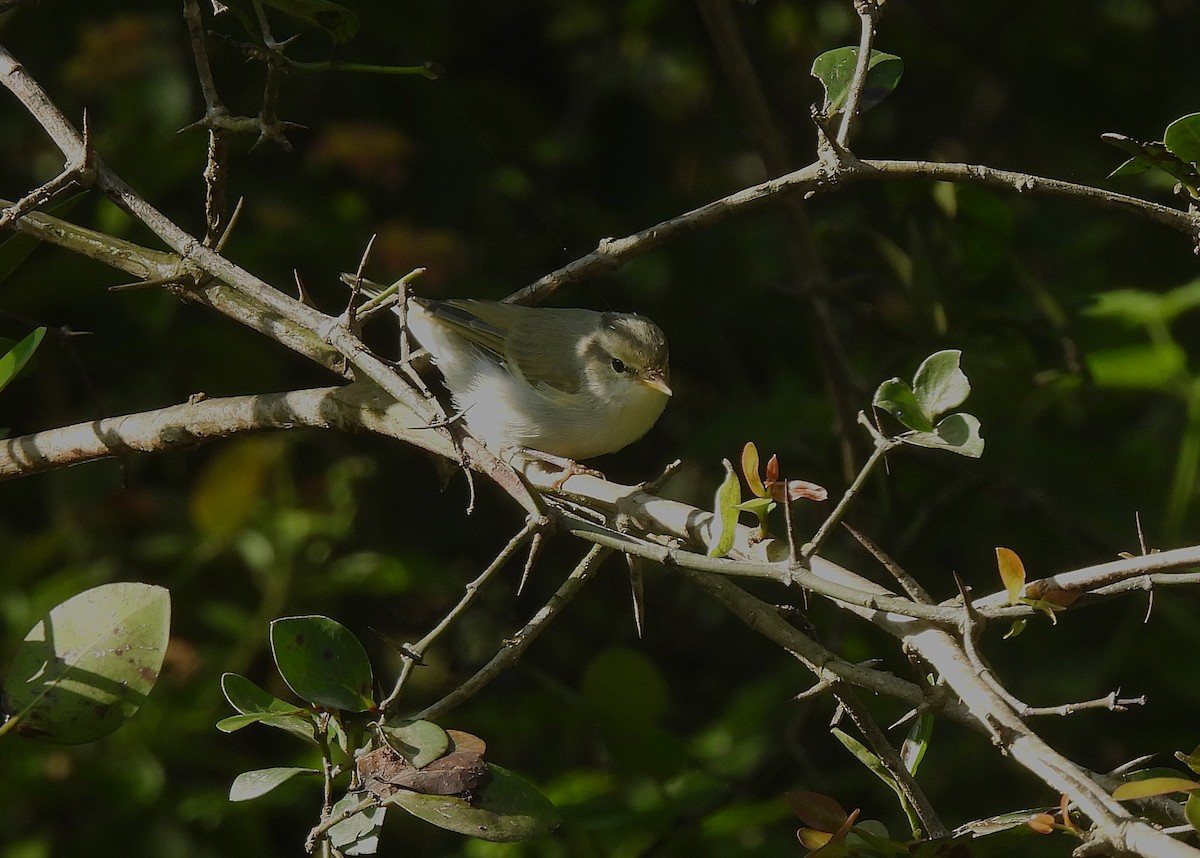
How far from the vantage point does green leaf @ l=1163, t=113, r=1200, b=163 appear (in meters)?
1.80

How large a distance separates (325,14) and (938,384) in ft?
4.23

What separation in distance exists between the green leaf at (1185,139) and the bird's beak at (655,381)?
6.19 feet

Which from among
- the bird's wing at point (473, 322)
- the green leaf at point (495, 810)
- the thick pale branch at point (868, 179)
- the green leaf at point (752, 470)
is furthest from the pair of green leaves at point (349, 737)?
the bird's wing at point (473, 322)

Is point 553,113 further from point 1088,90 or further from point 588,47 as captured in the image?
point 1088,90

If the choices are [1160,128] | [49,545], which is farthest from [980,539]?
[49,545]

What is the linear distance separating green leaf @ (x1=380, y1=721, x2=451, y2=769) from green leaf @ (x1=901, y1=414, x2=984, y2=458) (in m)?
0.73

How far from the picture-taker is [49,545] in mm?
3953

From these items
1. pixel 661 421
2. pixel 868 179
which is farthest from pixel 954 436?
pixel 661 421

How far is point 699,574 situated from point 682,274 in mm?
2997

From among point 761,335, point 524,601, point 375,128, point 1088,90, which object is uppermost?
point 375,128

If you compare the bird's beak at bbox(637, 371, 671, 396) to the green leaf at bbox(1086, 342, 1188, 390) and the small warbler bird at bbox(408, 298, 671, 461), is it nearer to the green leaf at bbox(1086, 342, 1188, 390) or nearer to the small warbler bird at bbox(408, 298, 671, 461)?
the small warbler bird at bbox(408, 298, 671, 461)

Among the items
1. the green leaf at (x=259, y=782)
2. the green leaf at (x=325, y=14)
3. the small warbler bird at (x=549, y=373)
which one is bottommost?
the small warbler bird at (x=549, y=373)

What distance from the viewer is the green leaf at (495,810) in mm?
1596

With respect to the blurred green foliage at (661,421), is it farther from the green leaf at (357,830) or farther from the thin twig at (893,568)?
the thin twig at (893,568)
